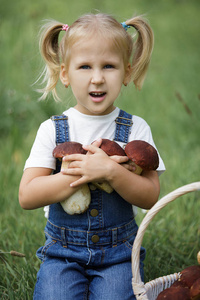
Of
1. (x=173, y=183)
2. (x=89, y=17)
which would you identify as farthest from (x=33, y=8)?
(x=89, y=17)

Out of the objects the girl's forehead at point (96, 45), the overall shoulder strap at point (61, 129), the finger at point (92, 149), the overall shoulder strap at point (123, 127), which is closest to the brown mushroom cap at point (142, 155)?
the finger at point (92, 149)

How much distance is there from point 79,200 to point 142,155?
325 mm

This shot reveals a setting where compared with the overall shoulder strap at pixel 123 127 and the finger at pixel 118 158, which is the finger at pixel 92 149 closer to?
the finger at pixel 118 158

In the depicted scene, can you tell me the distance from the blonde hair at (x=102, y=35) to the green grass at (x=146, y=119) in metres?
0.19

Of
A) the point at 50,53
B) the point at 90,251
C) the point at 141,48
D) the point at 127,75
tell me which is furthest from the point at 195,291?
the point at 50,53

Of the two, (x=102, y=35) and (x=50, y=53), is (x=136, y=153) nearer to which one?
(x=102, y=35)

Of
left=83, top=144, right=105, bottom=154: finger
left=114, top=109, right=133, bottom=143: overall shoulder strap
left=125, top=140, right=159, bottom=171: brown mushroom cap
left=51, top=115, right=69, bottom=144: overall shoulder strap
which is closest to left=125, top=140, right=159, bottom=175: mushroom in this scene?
left=125, top=140, right=159, bottom=171: brown mushroom cap

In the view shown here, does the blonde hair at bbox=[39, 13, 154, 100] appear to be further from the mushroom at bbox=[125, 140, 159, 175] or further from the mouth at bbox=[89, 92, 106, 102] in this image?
the mushroom at bbox=[125, 140, 159, 175]

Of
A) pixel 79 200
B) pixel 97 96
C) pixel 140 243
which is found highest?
pixel 97 96

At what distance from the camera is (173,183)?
9.75 ft

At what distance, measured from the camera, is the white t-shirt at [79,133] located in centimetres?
175

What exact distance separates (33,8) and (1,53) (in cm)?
265

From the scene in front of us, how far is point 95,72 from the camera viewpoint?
1.70 meters

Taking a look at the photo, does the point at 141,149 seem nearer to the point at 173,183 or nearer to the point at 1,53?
the point at 173,183
